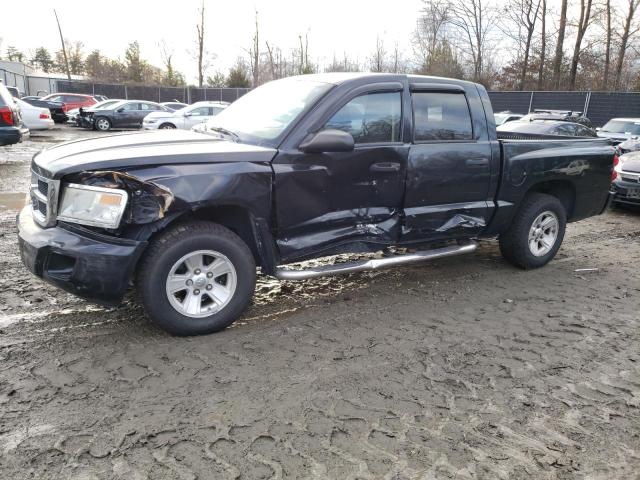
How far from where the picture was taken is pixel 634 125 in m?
17.0

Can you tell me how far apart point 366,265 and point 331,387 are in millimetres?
1360

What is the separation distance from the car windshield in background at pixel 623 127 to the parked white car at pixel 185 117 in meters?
13.5

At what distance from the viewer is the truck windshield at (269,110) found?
13.8 ft

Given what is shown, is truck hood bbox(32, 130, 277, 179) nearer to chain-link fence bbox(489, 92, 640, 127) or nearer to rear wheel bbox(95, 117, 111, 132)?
rear wheel bbox(95, 117, 111, 132)

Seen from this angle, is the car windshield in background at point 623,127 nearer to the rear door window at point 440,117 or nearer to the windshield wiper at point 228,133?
the rear door window at point 440,117

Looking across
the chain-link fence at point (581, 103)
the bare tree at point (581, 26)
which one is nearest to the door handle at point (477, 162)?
the chain-link fence at point (581, 103)

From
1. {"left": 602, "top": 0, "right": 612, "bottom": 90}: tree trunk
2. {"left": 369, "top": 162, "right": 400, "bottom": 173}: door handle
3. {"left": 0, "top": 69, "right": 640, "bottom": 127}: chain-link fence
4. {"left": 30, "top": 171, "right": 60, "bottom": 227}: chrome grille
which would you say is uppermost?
{"left": 602, "top": 0, "right": 612, "bottom": 90}: tree trunk

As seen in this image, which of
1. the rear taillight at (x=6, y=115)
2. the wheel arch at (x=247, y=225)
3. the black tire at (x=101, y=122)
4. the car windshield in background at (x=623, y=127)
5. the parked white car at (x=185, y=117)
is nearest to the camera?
the wheel arch at (x=247, y=225)

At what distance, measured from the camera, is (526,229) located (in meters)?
5.59

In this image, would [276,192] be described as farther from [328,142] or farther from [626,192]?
[626,192]

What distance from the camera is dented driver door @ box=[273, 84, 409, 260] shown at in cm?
402

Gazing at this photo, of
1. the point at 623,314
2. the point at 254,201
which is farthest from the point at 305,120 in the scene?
the point at 623,314

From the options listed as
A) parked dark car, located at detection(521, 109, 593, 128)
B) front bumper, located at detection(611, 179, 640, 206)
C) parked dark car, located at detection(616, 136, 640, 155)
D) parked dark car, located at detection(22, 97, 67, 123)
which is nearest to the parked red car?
parked dark car, located at detection(22, 97, 67, 123)

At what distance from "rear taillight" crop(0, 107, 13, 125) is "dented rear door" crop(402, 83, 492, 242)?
9.17m
